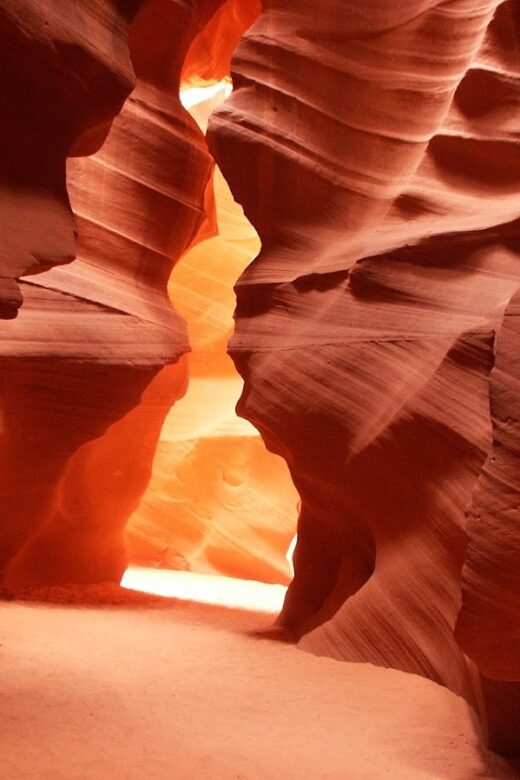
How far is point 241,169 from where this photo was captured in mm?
6355

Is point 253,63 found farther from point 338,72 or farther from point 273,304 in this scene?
point 273,304

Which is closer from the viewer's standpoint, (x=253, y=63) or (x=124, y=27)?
(x=124, y=27)

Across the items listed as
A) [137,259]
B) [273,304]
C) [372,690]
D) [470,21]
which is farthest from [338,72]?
[372,690]

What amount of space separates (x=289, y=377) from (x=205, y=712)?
87.0 inches

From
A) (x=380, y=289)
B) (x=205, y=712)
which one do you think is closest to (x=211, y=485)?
(x=380, y=289)

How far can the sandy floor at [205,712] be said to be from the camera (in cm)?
333

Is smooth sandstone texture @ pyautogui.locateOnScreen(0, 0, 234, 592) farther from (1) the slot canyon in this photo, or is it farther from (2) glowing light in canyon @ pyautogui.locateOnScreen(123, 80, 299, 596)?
(2) glowing light in canyon @ pyautogui.locateOnScreen(123, 80, 299, 596)

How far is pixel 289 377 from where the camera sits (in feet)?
18.6

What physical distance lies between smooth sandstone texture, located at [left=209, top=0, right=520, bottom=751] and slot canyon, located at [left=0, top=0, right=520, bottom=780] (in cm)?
2

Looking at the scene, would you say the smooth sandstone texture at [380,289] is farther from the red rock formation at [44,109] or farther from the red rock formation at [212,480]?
the red rock formation at [212,480]

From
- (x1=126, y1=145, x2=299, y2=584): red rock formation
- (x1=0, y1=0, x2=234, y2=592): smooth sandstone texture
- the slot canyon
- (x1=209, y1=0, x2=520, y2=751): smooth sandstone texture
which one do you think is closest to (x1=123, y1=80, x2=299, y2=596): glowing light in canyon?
(x1=126, y1=145, x2=299, y2=584): red rock formation

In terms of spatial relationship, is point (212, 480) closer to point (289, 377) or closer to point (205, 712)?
point (289, 377)

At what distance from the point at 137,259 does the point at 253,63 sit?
6.37 ft

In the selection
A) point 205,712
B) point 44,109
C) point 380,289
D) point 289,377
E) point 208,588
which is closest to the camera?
point 44,109
